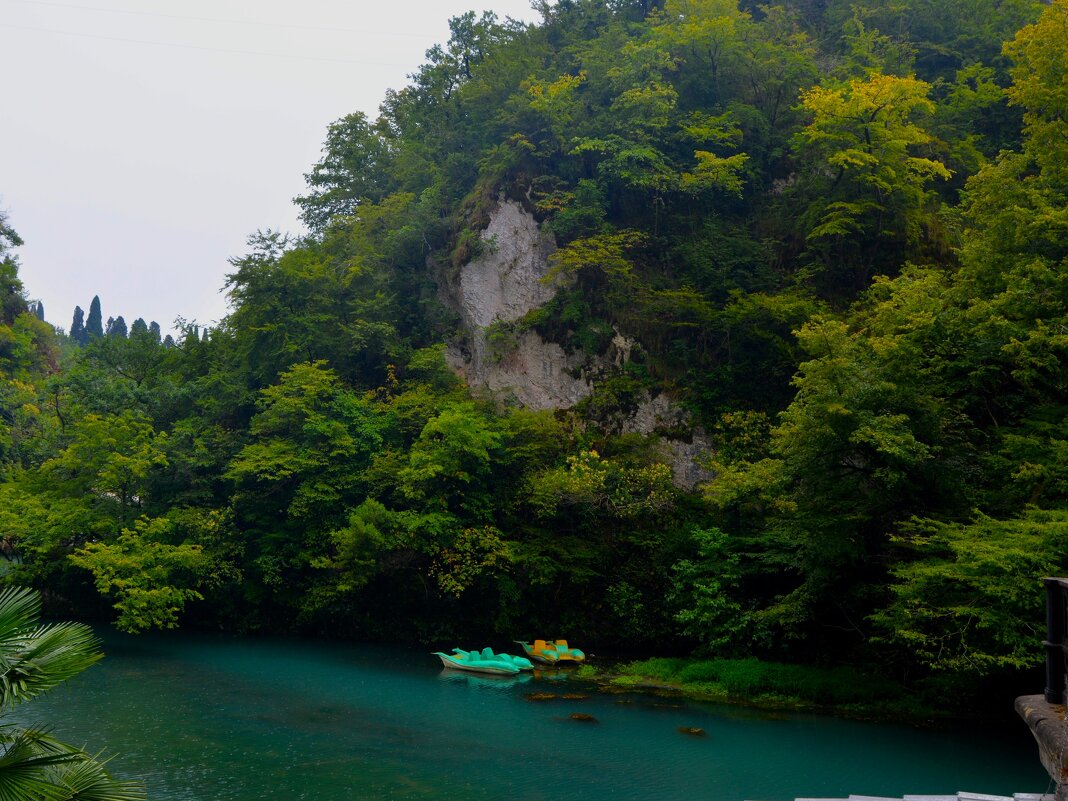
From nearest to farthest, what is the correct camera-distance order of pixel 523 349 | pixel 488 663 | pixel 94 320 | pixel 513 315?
pixel 488 663, pixel 523 349, pixel 513 315, pixel 94 320

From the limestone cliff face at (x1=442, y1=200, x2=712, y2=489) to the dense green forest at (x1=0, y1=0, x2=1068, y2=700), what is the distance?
471mm

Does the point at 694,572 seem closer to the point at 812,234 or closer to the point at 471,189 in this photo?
the point at 812,234

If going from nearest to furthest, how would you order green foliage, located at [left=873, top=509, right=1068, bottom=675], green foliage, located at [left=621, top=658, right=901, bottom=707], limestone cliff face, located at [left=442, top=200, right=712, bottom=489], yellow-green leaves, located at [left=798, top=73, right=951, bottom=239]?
1. green foliage, located at [left=873, top=509, right=1068, bottom=675]
2. green foliage, located at [left=621, top=658, right=901, bottom=707]
3. yellow-green leaves, located at [left=798, top=73, right=951, bottom=239]
4. limestone cliff face, located at [left=442, top=200, right=712, bottom=489]

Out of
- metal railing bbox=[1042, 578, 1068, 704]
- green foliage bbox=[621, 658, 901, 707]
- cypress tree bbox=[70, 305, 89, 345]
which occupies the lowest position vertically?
green foliage bbox=[621, 658, 901, 707]

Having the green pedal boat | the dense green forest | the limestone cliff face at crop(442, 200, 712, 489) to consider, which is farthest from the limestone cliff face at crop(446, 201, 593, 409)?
the green pedal boat

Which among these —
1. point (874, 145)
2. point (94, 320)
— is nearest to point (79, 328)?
point (94, 320)

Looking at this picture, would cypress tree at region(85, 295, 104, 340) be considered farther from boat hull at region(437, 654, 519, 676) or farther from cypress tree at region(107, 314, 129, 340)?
boat hull at region(437, 654, 519, 676)

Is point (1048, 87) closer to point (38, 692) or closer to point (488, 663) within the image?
point (488, 663)

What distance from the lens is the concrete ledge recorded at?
452 centimetres

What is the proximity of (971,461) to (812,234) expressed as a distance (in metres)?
8.79

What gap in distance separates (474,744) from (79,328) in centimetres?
8155

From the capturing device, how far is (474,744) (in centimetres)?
1295

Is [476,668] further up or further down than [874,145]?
further down

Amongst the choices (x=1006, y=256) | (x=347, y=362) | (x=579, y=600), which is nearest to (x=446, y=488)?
(x=579, y=600)
